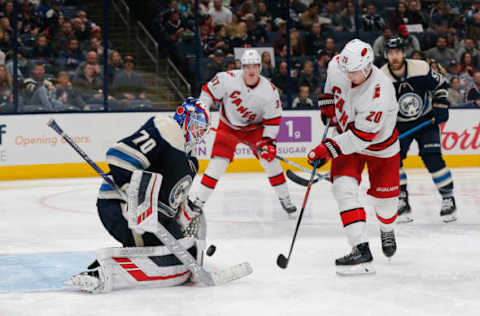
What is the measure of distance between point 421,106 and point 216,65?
4276 mm

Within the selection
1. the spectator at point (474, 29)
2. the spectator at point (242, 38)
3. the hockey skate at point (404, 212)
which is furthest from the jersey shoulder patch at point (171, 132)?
the spectator at point (474, 29)

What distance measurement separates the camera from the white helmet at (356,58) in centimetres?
345

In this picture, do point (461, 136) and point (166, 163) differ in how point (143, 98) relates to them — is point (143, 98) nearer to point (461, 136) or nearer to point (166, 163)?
point (461, 136)

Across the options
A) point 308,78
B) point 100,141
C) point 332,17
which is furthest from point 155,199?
point 332,17

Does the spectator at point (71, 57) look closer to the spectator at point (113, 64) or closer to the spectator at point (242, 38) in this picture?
the spectator at point (113, 64)

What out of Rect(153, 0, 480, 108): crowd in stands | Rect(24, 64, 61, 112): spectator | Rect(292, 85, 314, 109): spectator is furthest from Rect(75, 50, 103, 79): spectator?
Rect(292, 85, 314, 109): spectator

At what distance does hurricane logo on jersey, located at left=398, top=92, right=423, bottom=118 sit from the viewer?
495 centimetres

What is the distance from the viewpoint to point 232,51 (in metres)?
9.17

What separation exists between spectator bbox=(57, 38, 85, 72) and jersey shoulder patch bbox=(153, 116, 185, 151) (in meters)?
5.58

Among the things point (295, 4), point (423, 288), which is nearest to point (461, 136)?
point (295, 4)

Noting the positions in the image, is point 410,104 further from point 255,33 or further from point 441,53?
point 441,53

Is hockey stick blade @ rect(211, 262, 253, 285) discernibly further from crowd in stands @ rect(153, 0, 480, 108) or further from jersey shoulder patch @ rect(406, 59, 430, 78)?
crowd in stands @ rect(153, 0, 480, 108)

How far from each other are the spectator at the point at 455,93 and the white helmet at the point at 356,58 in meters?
6.09

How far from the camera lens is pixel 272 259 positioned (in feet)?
12.8
